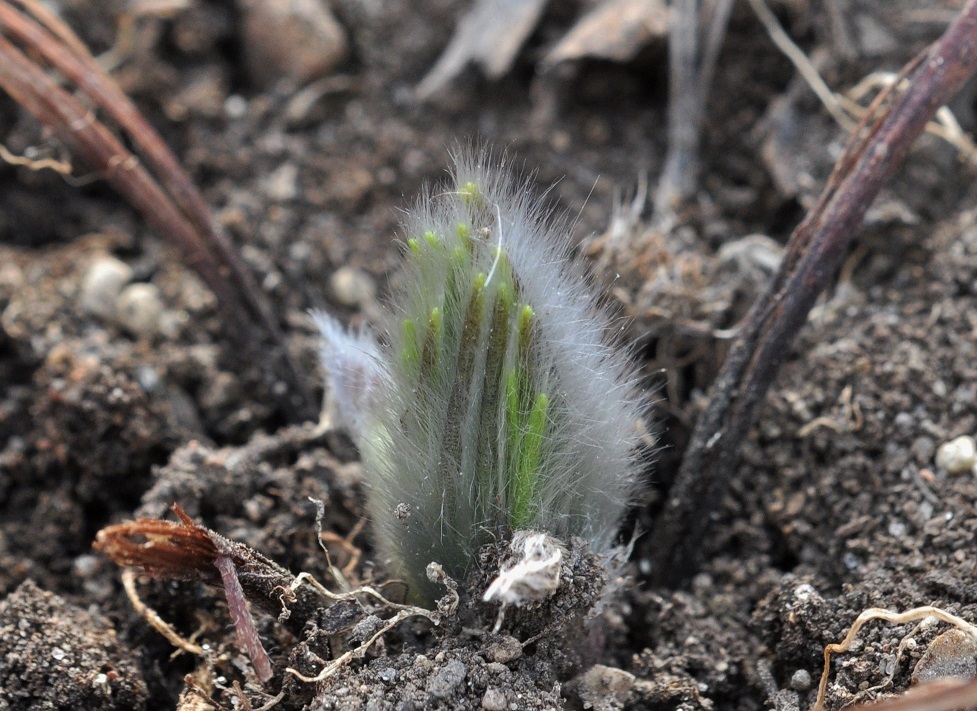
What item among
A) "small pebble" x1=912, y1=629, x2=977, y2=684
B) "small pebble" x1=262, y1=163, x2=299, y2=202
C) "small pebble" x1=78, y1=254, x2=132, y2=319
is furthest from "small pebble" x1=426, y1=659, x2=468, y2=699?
"small pebble" x1=262, y1=163, x2=299, y2=202

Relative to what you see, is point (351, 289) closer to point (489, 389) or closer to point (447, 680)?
point (489, 389)

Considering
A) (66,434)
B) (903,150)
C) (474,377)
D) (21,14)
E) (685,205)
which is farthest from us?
(685,205)

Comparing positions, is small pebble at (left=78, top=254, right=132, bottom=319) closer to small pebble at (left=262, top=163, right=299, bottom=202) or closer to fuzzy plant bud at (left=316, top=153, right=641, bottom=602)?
small pebble at (left=262, top=163, right=299, bottom=202)

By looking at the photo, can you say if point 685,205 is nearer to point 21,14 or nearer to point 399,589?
point 399,589

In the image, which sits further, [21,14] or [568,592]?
[21,14]

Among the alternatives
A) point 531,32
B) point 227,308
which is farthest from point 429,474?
point 531,32

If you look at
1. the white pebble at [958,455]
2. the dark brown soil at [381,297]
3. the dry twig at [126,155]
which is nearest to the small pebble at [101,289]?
the dark brown soil at [381,297]

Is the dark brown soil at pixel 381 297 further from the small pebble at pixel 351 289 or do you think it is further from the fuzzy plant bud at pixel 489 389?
the fuzzy plant bud at pixel 489 389
